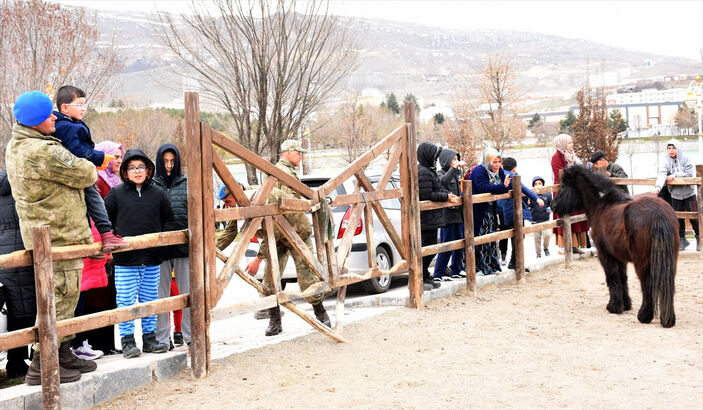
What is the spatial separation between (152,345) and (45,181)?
68.8 inches

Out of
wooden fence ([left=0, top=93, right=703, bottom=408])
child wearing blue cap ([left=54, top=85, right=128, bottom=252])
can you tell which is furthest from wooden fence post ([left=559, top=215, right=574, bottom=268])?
child wearing blue cap ([left=54, top=85, right=128, bottom=252])

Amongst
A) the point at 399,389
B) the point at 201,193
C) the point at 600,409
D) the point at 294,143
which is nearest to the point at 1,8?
the point at 294,143

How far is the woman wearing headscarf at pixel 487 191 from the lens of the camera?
32.1 feet

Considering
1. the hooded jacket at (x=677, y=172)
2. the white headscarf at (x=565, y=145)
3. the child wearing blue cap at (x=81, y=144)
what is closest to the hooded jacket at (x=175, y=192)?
the child wearing blue cap at (x=81, y=144)

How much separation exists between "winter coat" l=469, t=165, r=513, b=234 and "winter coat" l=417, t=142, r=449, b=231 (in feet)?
3.75

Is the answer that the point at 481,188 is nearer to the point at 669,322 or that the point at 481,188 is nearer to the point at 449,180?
the point at 449,180

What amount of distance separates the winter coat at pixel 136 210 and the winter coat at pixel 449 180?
13.5 ft

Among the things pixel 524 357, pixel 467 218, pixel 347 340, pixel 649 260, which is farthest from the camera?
pixel 467 218

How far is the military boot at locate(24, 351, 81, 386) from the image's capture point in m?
4.68

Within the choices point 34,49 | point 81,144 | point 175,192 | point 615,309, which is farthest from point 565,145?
point 34,49

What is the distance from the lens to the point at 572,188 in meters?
8.63

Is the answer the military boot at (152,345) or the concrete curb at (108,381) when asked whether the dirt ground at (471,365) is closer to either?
the concrete curb at (108,381)

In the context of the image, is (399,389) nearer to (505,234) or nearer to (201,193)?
(201,193)

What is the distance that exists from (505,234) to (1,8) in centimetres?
1101
